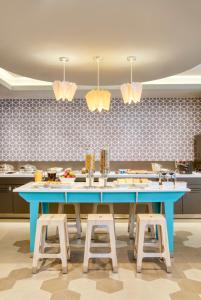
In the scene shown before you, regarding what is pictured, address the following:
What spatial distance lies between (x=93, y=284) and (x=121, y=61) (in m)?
2.67

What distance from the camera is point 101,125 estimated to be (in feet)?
22.6

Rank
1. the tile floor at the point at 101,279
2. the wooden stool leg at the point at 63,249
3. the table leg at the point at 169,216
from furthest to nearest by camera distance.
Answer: the table leg at the point at 169,216, the wooden stool leg at the point at 63,249, the tile floor at the point at 101,279

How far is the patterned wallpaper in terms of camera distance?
6.86 m

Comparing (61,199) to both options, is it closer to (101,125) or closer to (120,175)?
(120,175)

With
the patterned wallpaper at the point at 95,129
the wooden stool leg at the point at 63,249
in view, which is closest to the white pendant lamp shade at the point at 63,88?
the wooden stool leg at the point at 63,249

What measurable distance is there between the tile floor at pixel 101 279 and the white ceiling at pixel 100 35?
2.46 m

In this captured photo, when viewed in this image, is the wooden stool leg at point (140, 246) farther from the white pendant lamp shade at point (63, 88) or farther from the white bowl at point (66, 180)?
the white pendant lamp shade at point (63, 88)

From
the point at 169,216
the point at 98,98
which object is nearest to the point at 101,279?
the point at 169,216

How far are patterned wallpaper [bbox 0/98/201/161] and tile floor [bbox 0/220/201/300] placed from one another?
2.90m

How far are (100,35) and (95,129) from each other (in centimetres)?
387

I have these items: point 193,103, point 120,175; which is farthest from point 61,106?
point 193,103

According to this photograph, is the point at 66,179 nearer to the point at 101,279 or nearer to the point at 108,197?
the point at 108,197

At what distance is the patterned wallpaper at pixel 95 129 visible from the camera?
6859 mm

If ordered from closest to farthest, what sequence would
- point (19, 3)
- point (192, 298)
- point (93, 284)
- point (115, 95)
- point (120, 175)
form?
point (19, 3), point (192, 298), point (93, 284), point (120, 175), point (115, 95)
